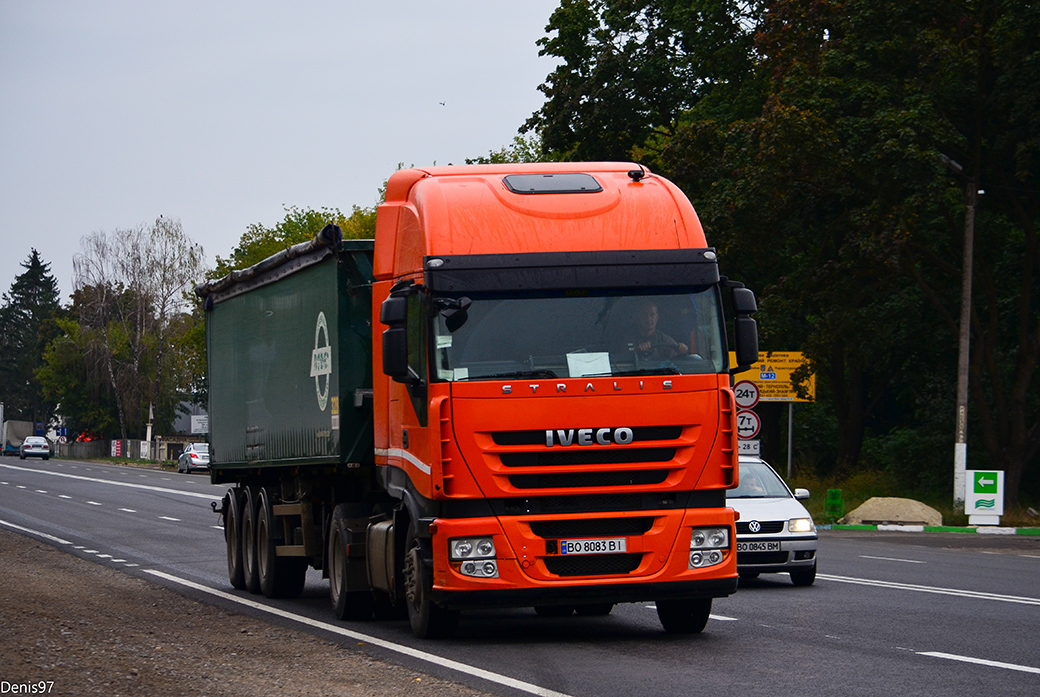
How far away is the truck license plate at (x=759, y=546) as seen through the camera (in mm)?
17406

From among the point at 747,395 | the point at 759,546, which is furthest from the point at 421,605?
the point at 747,395

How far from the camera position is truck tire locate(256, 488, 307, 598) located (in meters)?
16.7

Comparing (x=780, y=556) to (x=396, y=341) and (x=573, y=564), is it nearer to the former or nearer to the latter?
(x=573, y=564)

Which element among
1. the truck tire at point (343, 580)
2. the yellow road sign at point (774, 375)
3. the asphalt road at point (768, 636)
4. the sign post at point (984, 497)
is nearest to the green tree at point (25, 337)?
the yellow road sign at point (774, 375)

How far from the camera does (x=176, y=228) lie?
9894cm

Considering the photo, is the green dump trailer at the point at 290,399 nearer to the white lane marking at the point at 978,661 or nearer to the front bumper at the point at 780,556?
the front bumper at the point at 780,556

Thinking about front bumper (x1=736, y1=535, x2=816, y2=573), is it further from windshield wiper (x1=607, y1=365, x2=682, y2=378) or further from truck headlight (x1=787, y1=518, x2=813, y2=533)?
windshield wiper (x1=607, y1=365, x2=682, y2=378)

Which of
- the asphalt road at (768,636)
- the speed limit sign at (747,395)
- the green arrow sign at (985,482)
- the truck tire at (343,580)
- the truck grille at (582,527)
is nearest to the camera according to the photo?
the asphalt road at (768,636)

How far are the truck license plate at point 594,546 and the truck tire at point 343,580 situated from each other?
3085 millimetres

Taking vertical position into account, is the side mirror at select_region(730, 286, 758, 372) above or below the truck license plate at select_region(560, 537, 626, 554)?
above

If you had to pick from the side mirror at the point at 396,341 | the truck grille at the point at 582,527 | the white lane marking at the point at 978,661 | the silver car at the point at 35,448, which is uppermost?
the side mirror at the point at 396,341

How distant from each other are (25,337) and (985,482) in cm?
15183

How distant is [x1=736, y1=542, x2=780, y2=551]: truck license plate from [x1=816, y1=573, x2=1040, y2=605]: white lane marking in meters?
1.15

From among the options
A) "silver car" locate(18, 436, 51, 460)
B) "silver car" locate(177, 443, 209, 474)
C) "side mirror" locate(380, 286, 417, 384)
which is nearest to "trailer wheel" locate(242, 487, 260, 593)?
"side mirror" locate(380, 286, 417, 384)
